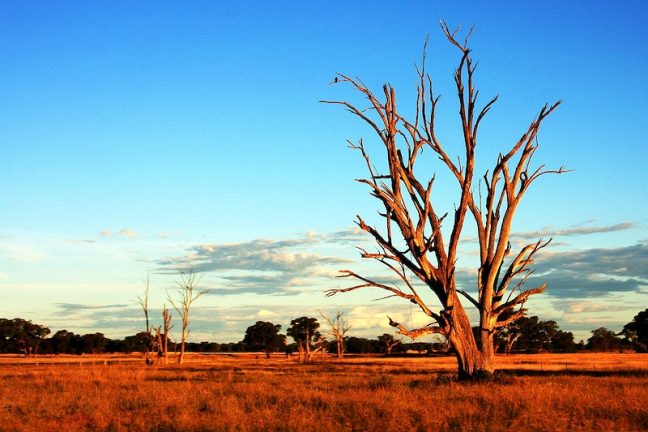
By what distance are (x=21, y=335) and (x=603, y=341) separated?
318 ft

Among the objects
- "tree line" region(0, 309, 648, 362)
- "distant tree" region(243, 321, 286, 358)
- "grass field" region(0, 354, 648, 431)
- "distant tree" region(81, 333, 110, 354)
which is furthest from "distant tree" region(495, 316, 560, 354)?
"grass field" region(0, 354, 648, 431)

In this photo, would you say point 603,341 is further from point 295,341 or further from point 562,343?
point 295,341

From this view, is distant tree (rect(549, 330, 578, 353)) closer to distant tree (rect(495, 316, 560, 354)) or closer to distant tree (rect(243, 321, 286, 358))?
distant tree (rect(495, 316, 560, 354))

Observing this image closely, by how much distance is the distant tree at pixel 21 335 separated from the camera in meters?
109

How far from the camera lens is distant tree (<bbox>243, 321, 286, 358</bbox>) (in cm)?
10912

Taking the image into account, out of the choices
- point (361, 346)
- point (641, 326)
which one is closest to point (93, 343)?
point (361, 346)

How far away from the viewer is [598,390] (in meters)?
18.0

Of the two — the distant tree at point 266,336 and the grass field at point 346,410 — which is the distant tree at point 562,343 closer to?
the distant tree at point 266,336

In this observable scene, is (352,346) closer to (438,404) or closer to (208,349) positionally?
(208,349)

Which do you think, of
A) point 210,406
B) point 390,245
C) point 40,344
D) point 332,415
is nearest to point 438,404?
point 332,415

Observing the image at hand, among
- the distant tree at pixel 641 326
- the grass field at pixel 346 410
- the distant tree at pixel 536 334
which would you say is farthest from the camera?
the distant tree at pixel 536 334

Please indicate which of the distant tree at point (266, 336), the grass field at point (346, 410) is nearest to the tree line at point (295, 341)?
the distant tree at point (266, 336)

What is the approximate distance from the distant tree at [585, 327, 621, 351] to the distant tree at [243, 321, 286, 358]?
172ft

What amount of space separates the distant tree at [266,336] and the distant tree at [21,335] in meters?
35.4
